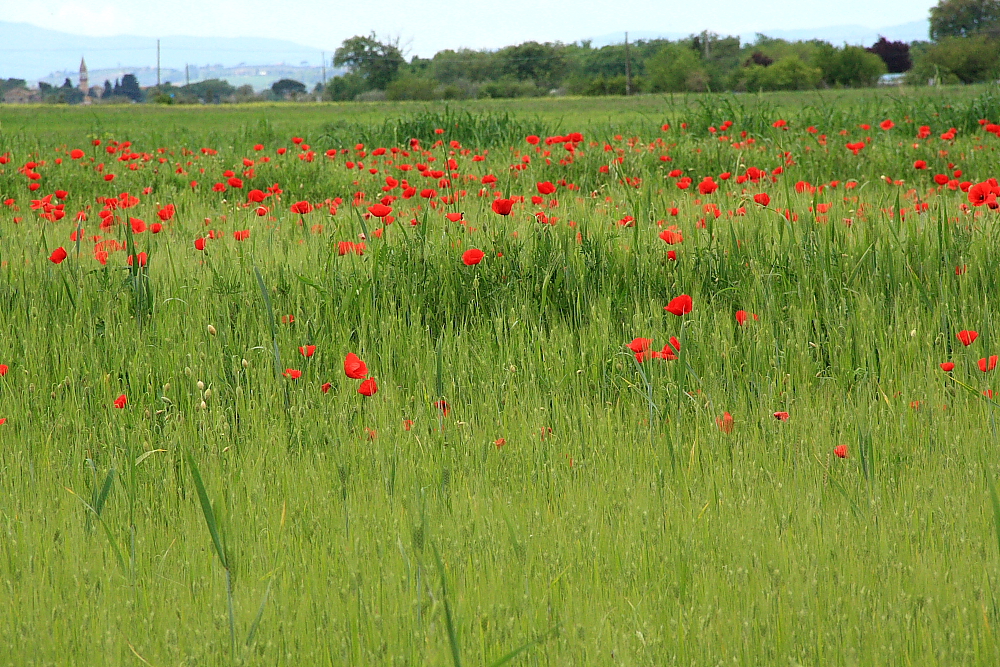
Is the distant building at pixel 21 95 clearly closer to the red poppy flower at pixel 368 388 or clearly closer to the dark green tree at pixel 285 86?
Answer: the dark green tree at pixel 285 86

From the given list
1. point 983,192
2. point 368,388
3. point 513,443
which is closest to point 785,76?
point 983,192

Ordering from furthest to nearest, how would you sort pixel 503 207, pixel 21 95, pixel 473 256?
pixel 21 95, pixel 503 207, pixel 473 256

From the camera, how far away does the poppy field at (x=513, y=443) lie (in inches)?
57.7

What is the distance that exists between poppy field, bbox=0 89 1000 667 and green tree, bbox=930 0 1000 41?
7025cm

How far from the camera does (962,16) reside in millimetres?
63938

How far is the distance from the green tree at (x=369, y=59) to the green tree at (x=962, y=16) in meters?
42.3

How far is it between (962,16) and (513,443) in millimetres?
74855

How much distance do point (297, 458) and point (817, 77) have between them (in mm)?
44948

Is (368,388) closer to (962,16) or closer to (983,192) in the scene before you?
(983,192)

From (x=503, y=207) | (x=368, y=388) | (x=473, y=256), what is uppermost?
(x=503, y=207)

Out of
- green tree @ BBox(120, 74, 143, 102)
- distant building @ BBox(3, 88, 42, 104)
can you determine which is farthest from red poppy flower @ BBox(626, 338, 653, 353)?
green tree @ BBox(120, 74, 143, 102)

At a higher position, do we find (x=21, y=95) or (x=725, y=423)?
(x=21, y=95)

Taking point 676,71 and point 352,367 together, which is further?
point 676,71

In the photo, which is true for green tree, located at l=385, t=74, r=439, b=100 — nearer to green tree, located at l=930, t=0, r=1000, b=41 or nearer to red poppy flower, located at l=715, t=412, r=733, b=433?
green tree, located at l=930, t=0, r=1000, b=41
